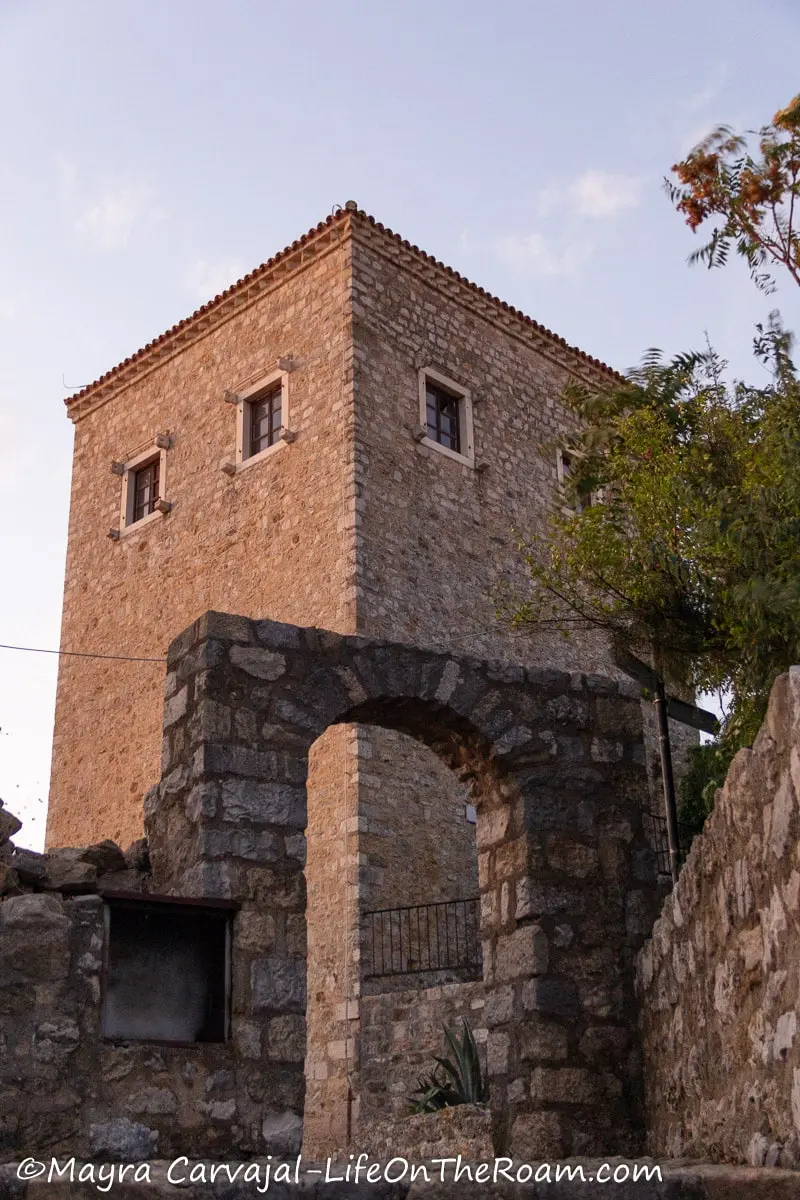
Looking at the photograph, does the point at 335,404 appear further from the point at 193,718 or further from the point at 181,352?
the point at 193,718

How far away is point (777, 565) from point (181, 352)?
11403 millimetres

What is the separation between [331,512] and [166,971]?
371 inches

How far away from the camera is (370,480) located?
1498 cm

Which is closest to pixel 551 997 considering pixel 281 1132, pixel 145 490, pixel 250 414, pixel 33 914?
pixel 281 1132

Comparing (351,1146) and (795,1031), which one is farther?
(351,1146)

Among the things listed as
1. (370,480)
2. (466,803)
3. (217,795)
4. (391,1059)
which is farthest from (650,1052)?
(370,480)

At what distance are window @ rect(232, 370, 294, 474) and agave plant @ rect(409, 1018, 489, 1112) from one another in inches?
318

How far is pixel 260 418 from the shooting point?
16750 mm

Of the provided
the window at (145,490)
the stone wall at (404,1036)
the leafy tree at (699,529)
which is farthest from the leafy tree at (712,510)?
the window at (145,490)

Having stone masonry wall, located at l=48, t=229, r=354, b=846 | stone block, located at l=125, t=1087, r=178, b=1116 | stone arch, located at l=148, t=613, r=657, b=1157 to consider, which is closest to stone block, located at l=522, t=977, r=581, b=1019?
stone arch, located at l=148, t=613, r=657, b=1157

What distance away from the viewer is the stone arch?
243 inches

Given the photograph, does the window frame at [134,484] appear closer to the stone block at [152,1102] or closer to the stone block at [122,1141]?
the stone block at [152,1102]

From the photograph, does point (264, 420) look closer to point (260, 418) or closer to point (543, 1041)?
point (260, 418)

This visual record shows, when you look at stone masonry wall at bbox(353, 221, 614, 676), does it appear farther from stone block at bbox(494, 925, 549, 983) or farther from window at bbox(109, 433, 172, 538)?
stone block at bbox(494, 925, 549, 983)
